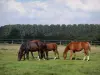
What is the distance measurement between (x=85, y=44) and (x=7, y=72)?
1235 cm

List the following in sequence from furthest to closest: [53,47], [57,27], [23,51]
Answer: [57,27] < [53,47] < [23,51]

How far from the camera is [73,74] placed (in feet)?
58.1

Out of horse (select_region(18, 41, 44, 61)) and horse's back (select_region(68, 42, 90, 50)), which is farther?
horse's back (select_region(68, 42, 90, 50))

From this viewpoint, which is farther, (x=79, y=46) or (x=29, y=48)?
(x=79, y=46)

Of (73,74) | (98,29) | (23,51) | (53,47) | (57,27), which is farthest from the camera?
(57,27)

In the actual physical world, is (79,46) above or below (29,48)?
above

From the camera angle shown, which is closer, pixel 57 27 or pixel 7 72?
pixel 7 72

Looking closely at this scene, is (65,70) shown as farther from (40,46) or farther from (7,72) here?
(40,46)

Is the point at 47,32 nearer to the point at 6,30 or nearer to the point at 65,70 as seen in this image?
the point at 6,30

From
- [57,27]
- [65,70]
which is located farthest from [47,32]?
[65,70]

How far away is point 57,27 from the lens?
12050 centimetres

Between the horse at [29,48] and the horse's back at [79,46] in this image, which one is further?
the horse's back at [79,46]

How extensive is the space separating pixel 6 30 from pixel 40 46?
85.2 metres

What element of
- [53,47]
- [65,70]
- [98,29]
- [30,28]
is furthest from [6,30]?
[65,70]
